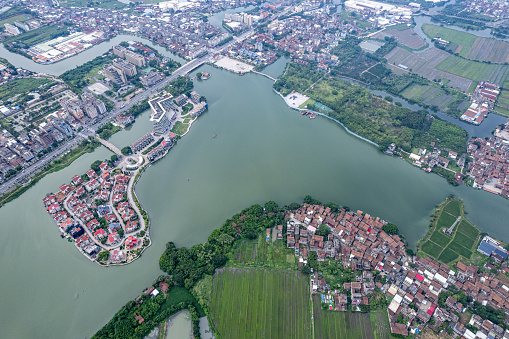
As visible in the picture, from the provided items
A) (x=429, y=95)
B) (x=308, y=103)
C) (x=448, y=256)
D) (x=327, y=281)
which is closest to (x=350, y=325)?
(x=327, y=281)

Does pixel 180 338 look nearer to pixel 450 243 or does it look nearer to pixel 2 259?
pixel 2 259

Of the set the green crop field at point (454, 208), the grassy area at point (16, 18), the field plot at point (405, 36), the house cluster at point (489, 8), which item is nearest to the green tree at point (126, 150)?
the green crop field at point (454, 208)

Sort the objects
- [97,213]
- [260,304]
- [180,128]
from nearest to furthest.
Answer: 1. [260,304]
2. [97,213]
3. [180,128]

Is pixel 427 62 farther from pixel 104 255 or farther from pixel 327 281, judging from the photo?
pixel 104 255

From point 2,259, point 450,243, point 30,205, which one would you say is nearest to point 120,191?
point 30,205

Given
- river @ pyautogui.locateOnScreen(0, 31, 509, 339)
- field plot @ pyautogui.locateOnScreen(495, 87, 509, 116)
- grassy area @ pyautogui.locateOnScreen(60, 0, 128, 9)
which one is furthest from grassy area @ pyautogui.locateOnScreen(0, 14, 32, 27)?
field plot @ pyautogui.locateOnScreen(495, 87, 509, 116)

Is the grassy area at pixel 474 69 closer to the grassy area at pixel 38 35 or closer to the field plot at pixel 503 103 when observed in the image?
the field plot at pixel 503 103
